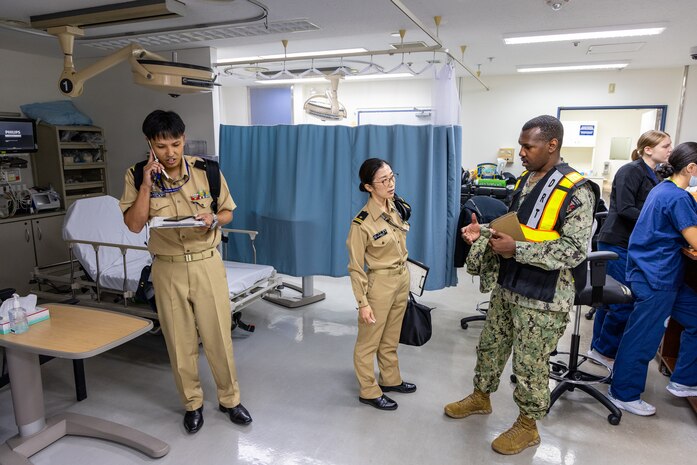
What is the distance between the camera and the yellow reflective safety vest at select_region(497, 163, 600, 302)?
2084 millimetres

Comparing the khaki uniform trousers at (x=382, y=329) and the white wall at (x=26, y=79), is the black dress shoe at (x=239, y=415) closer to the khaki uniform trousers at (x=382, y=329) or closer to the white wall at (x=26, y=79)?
the khaki uniform trousers at (x=382, y=329)

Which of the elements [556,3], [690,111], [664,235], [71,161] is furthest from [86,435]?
[690,111]

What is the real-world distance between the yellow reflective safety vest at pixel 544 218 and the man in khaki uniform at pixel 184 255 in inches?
62.1

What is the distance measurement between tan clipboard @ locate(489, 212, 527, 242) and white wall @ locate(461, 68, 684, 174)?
20.5ft

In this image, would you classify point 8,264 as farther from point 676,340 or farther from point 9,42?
point 676,340

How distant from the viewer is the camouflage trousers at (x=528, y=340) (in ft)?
7.33

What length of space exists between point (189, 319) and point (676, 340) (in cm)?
330

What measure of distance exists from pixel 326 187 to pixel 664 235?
2494 millimetres

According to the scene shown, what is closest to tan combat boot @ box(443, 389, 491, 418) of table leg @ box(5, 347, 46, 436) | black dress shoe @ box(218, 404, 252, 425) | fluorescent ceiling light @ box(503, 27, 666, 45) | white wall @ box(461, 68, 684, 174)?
black dress shoe @ box(218, 404, 252, 425)

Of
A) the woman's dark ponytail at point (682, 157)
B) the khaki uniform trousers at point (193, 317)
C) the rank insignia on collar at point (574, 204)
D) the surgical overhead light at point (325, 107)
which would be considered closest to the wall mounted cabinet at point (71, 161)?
the surgical overhead light at point (325, 107)

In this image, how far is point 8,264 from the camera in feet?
15.6

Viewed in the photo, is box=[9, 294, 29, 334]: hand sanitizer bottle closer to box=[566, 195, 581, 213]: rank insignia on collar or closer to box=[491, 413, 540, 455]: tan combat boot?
box=[491, 413, 540, 455]: tan combat boot

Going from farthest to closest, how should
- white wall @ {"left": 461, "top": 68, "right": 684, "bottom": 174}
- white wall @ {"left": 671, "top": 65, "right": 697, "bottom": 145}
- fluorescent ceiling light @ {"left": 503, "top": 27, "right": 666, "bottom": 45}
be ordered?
white wall @ {"left": 461, "top": 68, "right": 684, "bottom": 174} < white wall @ {"left": 671, "top": 65, "right": 697, "bottom": 145} < fluorescent ceiling light @ {"left": 503, "top": 27, "right": 666, "bottom": 45}

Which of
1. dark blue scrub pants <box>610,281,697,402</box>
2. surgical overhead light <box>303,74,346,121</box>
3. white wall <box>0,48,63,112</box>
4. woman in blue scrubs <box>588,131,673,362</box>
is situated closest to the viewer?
dark blue scrub pants <box>610,281,697,402</box>
